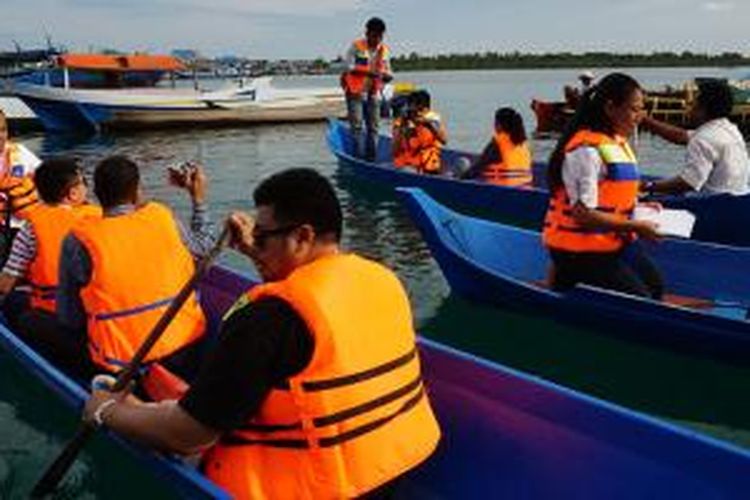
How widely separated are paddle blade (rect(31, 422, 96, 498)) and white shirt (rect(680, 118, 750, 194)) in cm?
618

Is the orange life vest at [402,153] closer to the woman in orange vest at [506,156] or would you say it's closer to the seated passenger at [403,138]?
the seated passenger at [403,138]

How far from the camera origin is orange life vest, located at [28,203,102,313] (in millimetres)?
5633

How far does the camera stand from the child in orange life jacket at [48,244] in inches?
222

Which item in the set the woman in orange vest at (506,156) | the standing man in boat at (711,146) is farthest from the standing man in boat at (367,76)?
the standing man in boat at (711,146)

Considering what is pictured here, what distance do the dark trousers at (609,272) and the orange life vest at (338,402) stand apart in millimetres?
3316

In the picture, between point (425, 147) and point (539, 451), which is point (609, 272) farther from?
point (425, 147)

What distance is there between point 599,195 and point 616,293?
69 centimetres

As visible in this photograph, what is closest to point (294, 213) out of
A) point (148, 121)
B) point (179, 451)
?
point (179, 451)

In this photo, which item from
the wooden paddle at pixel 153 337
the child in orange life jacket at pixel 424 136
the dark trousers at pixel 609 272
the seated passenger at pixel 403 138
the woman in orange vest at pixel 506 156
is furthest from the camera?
the seated passenger at pixel 403 138

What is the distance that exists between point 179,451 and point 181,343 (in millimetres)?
1844

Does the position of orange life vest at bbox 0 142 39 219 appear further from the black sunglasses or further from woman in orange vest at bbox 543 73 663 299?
the black sunglasses

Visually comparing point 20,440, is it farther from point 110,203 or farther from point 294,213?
point 294,213

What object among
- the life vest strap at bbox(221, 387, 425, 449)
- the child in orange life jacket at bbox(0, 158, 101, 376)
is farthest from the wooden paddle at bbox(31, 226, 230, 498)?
the child in orange life jacket at bbox(0, 158, 101, 376)

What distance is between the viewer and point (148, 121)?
27.3m
